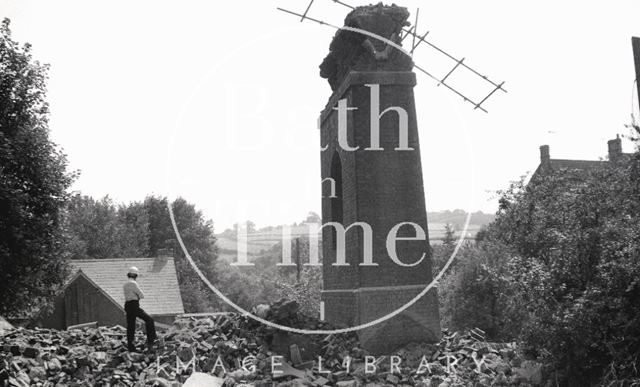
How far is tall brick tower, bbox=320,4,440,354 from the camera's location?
11180mm

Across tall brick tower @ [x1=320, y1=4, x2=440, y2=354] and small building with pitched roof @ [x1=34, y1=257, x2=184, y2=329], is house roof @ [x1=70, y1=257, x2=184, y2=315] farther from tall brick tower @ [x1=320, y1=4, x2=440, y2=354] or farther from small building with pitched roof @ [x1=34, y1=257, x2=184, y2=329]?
tall brick tower @ [x1=320, y1=4, x2=440, y2=354]

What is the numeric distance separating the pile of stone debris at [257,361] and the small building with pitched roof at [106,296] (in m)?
17.7

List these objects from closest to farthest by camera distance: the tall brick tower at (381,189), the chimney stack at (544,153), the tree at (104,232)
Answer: the tall brick tower at (381,189) < the chimney stack at (544,153) < the tree at (104,232)

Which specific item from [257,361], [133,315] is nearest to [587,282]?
[257,361]

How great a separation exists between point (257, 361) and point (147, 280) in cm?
2204

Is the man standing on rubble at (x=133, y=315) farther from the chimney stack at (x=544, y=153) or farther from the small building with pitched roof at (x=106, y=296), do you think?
the chimney stack at (x=544, y=153)

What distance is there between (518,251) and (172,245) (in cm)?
4500

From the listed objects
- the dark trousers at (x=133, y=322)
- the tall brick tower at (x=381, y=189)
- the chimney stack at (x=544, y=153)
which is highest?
the chimney stack at (x=544, y=153)

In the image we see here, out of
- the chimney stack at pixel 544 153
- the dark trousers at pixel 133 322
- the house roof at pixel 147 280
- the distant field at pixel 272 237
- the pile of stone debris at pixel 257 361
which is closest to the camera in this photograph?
the pile of stone debris at pixel 257 361

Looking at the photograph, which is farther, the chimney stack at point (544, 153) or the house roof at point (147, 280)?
the chimney stack at point (544, 153)

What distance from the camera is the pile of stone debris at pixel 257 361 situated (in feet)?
31.5

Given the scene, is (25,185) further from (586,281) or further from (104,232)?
(104,232)

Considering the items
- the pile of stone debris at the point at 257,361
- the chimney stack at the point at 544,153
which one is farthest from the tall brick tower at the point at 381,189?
the chimney stack at the point at 544,153

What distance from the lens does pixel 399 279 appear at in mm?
11398
